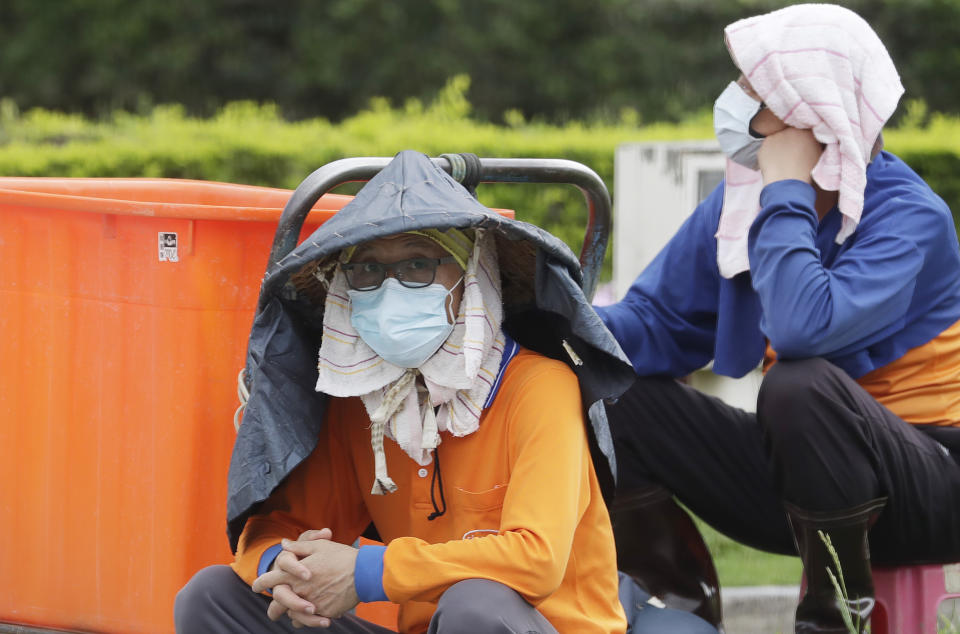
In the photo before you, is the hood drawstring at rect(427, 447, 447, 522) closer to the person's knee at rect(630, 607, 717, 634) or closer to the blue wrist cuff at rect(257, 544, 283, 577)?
the blue wrist cuff at rect(257, 544, 283, 577)

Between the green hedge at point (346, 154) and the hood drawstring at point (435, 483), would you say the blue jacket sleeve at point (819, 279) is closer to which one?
the hood drawstring at point (435, 483)

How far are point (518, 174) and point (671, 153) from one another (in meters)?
3.15

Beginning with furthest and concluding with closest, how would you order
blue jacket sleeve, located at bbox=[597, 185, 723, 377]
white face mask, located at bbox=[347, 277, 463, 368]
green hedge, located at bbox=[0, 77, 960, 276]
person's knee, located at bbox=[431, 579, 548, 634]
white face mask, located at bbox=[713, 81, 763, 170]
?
green hedge, located at bbox=[0, 77, 960, 276] < blue jacket sleeve, located at bbox=[597, 185, 723, 377] < white face mask, located at bbox=[713, 81, 763, 170] < white face mask, located at bbox=[347, 277, 463, 368] < person's knee, located at bbox=[431, 579, 548, 634]

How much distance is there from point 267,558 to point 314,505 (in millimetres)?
191

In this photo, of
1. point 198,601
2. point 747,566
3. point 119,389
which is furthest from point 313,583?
point 747,566

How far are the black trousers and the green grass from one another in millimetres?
898

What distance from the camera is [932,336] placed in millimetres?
2922

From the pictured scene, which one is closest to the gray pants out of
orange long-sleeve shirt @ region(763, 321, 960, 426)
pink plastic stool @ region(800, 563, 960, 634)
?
pink plastic stool @ region(800, 563, 960, 634)

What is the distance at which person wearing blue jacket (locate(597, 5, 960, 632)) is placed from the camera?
8.94 feet

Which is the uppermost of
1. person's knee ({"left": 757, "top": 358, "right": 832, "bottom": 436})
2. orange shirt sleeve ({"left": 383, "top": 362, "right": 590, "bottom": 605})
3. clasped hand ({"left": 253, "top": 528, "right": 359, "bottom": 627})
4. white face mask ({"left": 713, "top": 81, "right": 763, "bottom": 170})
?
white face mask ({"left": 713, "top": 81, "right": 763, "bottom": 170})

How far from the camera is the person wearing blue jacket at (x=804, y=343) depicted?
8.94 feet

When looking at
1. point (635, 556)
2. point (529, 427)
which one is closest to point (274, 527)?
point (529, 427)

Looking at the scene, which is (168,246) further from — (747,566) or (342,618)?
(747,566)

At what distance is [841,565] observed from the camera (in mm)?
2711
